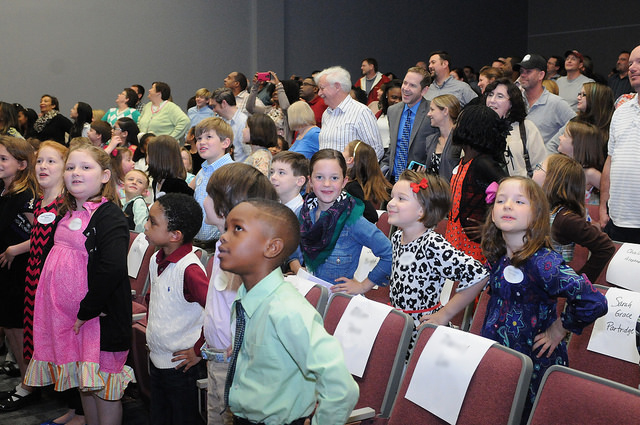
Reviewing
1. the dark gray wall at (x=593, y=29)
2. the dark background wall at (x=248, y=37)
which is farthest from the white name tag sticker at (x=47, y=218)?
the dark gray wall at (x=593, y=29)

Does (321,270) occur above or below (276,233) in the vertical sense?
below

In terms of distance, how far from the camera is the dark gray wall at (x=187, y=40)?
978 centimetres

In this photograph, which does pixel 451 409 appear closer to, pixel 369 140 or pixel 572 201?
pixel 572 201

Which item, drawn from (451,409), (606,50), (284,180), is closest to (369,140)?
(284,180)

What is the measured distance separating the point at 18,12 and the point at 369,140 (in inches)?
287

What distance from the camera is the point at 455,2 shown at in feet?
45.1

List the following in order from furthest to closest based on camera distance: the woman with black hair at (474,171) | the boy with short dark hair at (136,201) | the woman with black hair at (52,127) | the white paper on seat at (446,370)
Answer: the woman with black hair at (52,127) → the boy with short dark hair at (136,201) → the woman with black hair at (474,171) → the white paper on seat at (446,370)

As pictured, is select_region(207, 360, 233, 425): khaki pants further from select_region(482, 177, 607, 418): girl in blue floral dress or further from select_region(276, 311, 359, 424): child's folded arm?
select_region(482, 177, 607, 418): girl in blue floral dress

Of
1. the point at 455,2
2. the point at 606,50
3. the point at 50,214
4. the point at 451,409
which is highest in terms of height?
the point at 455,2

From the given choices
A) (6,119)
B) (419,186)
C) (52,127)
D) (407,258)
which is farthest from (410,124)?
(52,127)

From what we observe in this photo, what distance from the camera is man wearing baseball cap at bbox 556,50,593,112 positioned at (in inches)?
291

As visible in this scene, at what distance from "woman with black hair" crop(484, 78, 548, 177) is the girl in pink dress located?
7.62ft

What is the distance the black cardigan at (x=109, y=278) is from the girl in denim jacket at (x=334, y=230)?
0.82m

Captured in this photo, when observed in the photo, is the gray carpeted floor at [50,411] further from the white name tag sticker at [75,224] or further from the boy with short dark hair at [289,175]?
the boy with short dark hair at [289,175]
